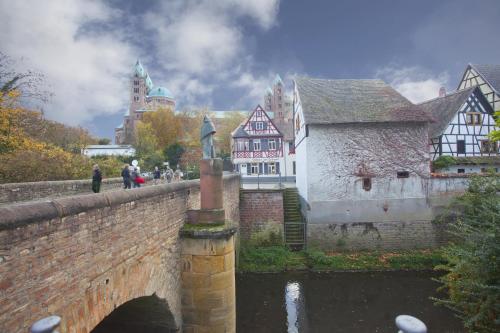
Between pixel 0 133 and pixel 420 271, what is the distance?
20.5 metres

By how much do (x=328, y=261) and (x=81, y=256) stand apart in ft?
48.3

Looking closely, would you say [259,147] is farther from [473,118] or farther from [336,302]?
[336,302]

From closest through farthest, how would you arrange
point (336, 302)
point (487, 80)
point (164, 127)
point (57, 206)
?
point (57, 206)
point (336, 302)
point (487, 80)
point (164, 127)

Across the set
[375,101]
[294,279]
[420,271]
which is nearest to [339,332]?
[294,279]

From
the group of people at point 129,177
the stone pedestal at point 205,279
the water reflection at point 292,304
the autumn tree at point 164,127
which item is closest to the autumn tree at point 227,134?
the autumn tree at point 164,127

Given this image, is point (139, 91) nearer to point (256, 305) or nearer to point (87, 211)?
point (256, 305)

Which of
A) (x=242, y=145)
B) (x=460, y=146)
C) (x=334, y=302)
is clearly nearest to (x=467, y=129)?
(x=460, y=146)

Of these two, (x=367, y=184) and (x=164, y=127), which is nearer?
(x=367, y=184)

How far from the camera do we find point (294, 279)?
15125mm

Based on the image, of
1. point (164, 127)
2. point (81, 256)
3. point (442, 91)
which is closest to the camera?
point (81, 256)

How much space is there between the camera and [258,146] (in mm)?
37188

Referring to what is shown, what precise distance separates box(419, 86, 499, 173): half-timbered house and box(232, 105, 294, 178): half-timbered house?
1704cm

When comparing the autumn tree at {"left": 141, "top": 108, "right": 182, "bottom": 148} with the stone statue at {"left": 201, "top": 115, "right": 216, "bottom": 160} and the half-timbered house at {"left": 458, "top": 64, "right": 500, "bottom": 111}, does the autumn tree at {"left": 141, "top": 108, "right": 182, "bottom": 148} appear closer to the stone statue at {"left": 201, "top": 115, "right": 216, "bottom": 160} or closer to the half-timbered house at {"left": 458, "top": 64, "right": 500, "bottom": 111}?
the half-timbered house at {"left": 458, "top": 64, "right": 500, "bottom": 111}

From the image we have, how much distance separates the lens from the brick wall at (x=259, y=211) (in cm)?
1877
